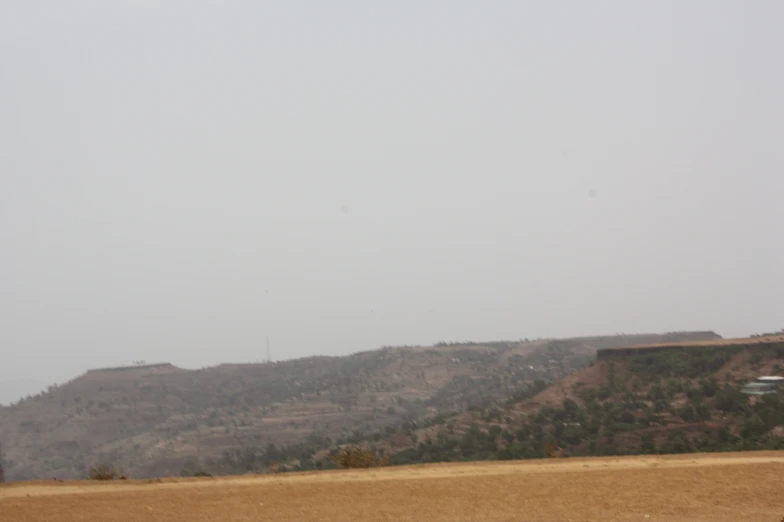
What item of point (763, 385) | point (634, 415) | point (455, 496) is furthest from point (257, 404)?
point (455, 496)

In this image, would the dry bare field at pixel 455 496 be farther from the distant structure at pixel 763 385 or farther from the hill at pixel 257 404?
the hill at pixel 257 404

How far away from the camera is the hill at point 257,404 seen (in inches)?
2500

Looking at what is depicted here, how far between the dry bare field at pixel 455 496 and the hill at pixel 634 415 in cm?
817

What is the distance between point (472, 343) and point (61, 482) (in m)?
94.4

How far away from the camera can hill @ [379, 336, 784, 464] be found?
32.5 metres

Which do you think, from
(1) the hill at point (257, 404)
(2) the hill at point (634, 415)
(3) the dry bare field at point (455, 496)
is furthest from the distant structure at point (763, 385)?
(3) the dry bare field at point (455, 496)

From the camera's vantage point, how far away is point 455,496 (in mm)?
18891

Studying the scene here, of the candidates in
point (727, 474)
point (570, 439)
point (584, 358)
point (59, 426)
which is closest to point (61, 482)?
point (727, 474)

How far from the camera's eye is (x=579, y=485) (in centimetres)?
1944

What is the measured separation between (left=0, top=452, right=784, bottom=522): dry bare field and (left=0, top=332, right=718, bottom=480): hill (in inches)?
827

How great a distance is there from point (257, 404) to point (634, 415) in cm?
5673

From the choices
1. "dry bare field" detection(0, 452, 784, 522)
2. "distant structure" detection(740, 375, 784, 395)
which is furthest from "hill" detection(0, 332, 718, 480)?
"dry bare field" detection(0, 452, 784, 522)

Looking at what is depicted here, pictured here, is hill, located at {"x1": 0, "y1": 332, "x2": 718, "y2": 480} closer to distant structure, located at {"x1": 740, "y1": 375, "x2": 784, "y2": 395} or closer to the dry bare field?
distant structure, located at {"x1": 740, "y1": 375, "x2": 784, "y2": 395}

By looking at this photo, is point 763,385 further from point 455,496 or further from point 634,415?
point 455,496
